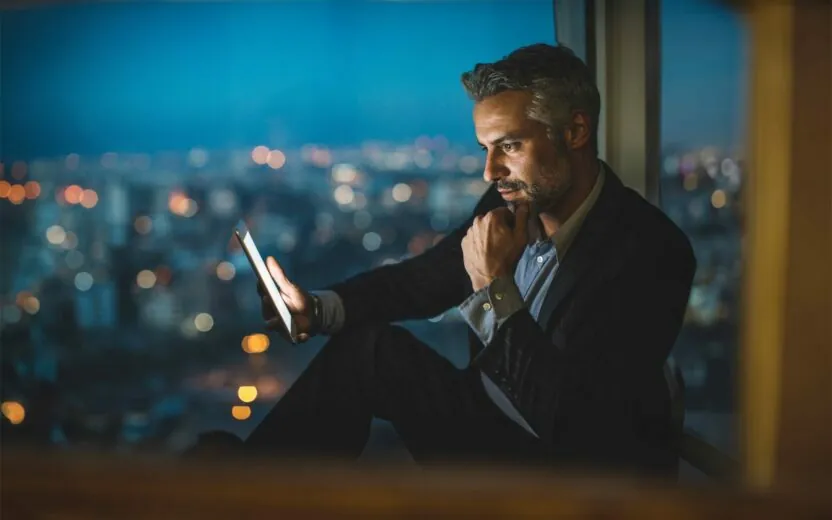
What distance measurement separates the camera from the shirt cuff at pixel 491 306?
86.1 inches

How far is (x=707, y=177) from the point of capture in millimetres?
2176

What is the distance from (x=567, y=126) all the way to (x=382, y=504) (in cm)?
107

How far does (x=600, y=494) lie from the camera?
85.0 inches

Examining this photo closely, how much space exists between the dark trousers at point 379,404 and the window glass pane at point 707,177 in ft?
1.85

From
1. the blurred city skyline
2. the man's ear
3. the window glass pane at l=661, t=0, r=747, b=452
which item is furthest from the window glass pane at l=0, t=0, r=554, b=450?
the window glass pane at l=661, t=0, r=747, b=452

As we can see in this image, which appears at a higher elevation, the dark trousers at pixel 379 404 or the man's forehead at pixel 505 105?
the man's forehead at pixel 505 105

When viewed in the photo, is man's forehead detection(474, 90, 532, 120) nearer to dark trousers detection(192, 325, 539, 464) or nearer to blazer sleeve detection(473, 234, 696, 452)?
blazer sleeve detection(473, 234, 696, 452)

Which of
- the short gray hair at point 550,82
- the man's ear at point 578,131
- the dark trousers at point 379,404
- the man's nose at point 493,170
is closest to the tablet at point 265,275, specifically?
the dark trousers at point 379,404

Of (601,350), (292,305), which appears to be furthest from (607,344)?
(292,305)

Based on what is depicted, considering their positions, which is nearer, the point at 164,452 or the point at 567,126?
the point at 567,126

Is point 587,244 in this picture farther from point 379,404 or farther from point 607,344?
point 379,404

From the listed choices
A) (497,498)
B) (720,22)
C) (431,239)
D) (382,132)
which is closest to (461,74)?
(382,132)

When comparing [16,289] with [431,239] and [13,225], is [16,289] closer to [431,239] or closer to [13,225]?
[13,225]

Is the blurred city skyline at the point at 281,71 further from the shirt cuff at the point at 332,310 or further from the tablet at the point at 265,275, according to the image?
the shirt cuff at the point at 332,310
